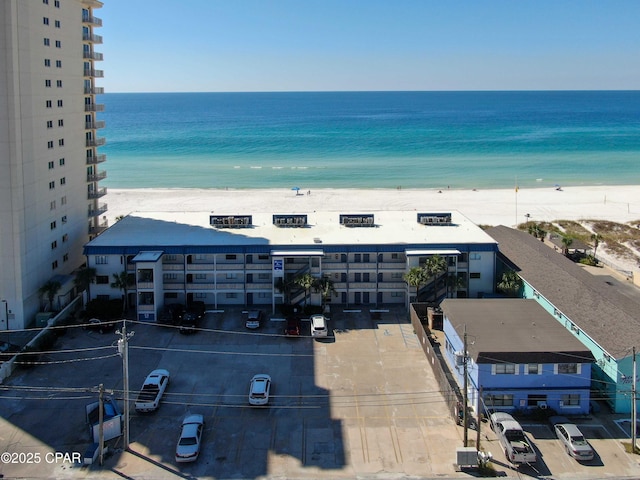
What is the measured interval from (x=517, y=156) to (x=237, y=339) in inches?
5067

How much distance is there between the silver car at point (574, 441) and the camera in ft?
101

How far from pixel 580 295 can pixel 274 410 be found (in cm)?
2439

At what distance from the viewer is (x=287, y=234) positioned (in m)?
55.7

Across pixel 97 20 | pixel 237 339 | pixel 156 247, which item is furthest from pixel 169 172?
pixel 237 339

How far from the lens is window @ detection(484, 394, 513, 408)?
35500 mm

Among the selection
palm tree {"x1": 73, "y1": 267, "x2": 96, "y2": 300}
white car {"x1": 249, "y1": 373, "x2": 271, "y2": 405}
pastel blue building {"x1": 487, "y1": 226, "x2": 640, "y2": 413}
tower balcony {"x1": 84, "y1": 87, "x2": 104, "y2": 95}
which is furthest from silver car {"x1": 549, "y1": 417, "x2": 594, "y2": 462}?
tower balcony {"x1": 84, "y1": 87, "x2": 104, "y2": 95}

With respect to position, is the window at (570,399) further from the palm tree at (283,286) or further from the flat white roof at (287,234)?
the palm tree at (283,286)

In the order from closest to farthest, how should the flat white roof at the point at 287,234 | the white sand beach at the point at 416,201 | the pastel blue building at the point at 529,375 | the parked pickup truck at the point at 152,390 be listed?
the pastel blue building at the point at 529,375 → the parked pickup truck at the point at 152,390 → the flat white roof at the point at 287,234 → the white sand beach at the point at 416,201

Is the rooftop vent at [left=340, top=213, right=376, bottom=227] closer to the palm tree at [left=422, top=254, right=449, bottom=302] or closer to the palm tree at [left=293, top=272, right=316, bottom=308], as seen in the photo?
the palm tree at [left=422, top=254, right=449, bottom=302]

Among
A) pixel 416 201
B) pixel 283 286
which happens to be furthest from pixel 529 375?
pixel 416 201

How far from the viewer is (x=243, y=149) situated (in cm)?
17362

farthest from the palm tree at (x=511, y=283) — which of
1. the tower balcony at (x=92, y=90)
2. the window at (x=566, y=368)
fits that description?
the tower balcony at (x=92, y=90)

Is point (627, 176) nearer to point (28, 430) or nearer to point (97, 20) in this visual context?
point (97, 20)

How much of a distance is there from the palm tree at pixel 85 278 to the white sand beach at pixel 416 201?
123ft
